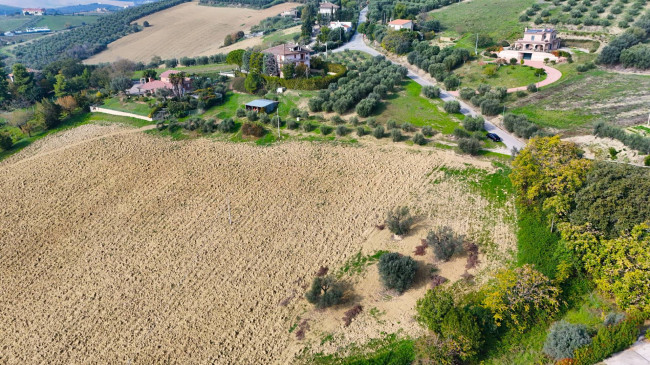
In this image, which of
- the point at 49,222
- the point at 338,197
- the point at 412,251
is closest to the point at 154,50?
the point at 49,222

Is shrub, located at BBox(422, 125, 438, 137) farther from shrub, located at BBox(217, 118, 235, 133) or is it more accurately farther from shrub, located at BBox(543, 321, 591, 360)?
shrub, located at BBox(543, 321, 591, 360)

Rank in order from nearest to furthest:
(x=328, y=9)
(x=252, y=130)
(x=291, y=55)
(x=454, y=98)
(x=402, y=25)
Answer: (x=252, y=130) < (x=454, y=98) < (x=291, y=55) < (x=402, y=25) < (x=328, y=9)

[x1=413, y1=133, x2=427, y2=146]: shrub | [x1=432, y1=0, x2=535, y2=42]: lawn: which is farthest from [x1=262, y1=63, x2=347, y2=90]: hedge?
[x1=432, y1=0, x2=535, y2=42]: lawn

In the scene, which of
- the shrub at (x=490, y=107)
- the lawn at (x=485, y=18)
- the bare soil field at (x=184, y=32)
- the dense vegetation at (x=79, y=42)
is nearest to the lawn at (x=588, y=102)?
the shrub at (x=490, y=107)

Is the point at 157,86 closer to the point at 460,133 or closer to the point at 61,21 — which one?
the point at 460,133

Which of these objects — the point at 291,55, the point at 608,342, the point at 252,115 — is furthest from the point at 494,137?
the point at 291,55

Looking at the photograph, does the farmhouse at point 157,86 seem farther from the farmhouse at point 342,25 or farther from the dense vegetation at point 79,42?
the dense vegetation at point 79,42
